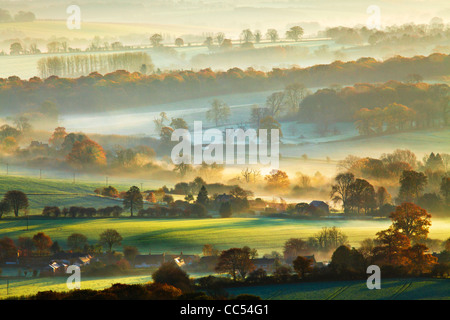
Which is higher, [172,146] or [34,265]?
[172,146]

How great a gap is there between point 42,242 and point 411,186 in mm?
18824

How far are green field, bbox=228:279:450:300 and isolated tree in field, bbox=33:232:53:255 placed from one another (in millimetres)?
9645

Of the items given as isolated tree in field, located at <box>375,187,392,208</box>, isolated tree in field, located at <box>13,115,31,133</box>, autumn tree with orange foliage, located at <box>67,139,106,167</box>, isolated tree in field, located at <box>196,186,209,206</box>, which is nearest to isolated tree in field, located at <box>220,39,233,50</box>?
isolated tree in field, located at <box>13,115,31,133</box>

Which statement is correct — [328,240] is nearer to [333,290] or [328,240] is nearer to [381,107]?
[333,290]

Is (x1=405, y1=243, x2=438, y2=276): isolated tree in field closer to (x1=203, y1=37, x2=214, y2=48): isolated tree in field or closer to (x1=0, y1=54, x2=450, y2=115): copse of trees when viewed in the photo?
(x1=0, y1=54, x2=450, y2=115): copse of trees

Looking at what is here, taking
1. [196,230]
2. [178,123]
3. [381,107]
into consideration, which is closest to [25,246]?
[196,230]

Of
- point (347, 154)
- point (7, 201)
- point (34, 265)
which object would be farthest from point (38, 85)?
point (34, 265)

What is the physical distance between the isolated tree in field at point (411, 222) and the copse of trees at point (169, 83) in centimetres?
4625

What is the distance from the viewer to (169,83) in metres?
78.8

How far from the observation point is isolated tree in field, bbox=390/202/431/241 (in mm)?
31859

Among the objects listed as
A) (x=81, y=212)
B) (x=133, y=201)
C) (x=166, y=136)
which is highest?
(x=166, y=136)
